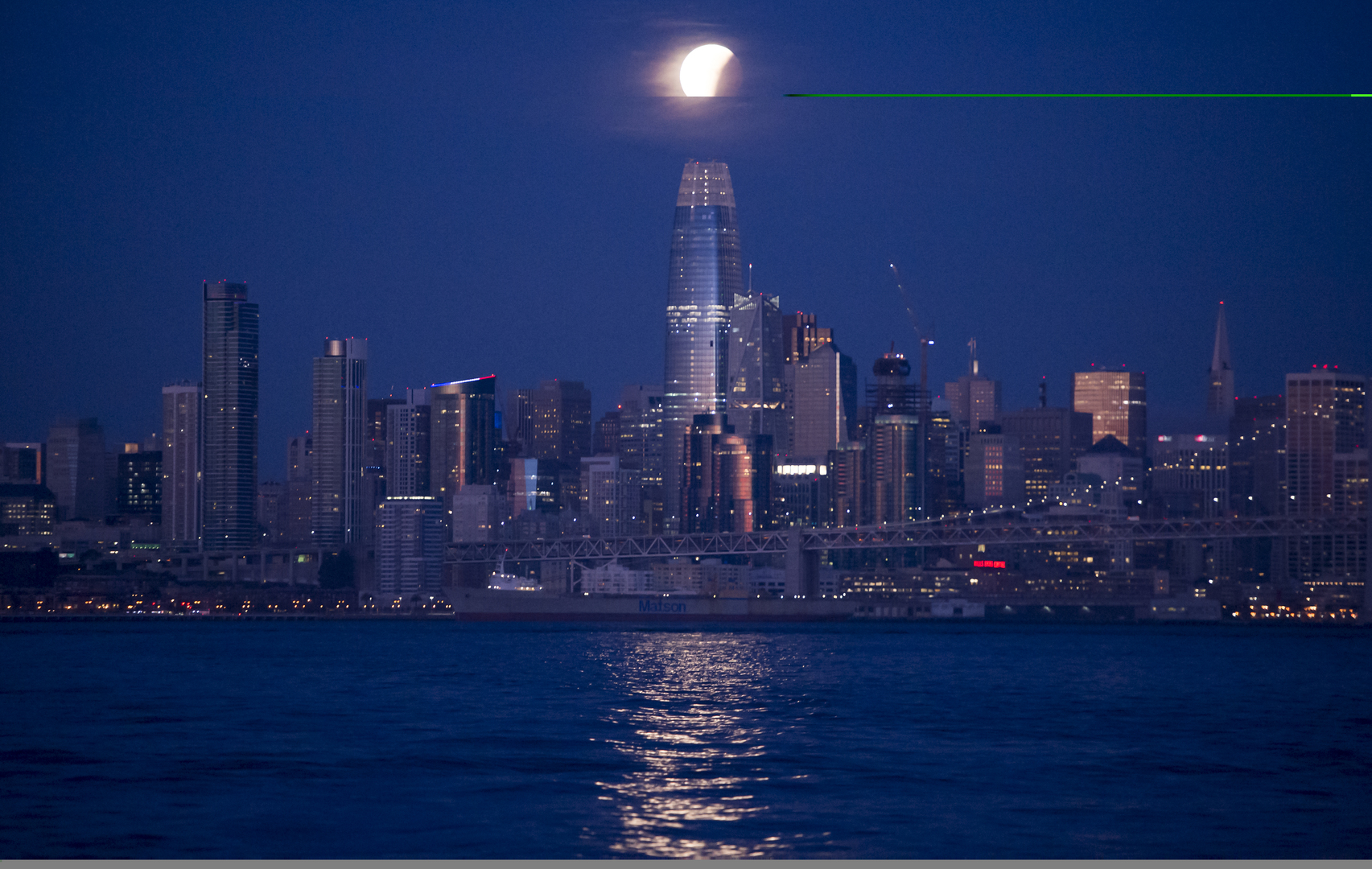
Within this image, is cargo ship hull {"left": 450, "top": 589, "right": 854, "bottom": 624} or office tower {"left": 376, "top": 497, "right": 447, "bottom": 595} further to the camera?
office tower {"left": 376, "top": 497, "right": 447, "bottom": 595}

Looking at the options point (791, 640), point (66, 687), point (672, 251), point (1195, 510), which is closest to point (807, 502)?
point (1195, 510)

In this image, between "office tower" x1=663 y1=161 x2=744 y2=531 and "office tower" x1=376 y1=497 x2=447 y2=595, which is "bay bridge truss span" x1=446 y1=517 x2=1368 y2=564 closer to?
"office tower" x1=376 y1=497 x2=447 y2=595

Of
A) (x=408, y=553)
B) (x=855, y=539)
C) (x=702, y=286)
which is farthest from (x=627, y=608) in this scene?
(x=702, y=286)

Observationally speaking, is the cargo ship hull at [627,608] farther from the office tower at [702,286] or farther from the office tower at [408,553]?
the office tower at [702,286]

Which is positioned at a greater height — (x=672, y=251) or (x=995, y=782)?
(x=672, y=251)

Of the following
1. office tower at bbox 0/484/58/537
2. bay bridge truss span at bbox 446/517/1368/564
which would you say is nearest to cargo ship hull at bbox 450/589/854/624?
bay bridge truss span at bbox 446/517/1368/564

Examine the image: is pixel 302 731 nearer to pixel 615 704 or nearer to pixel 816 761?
pixel 615 704
